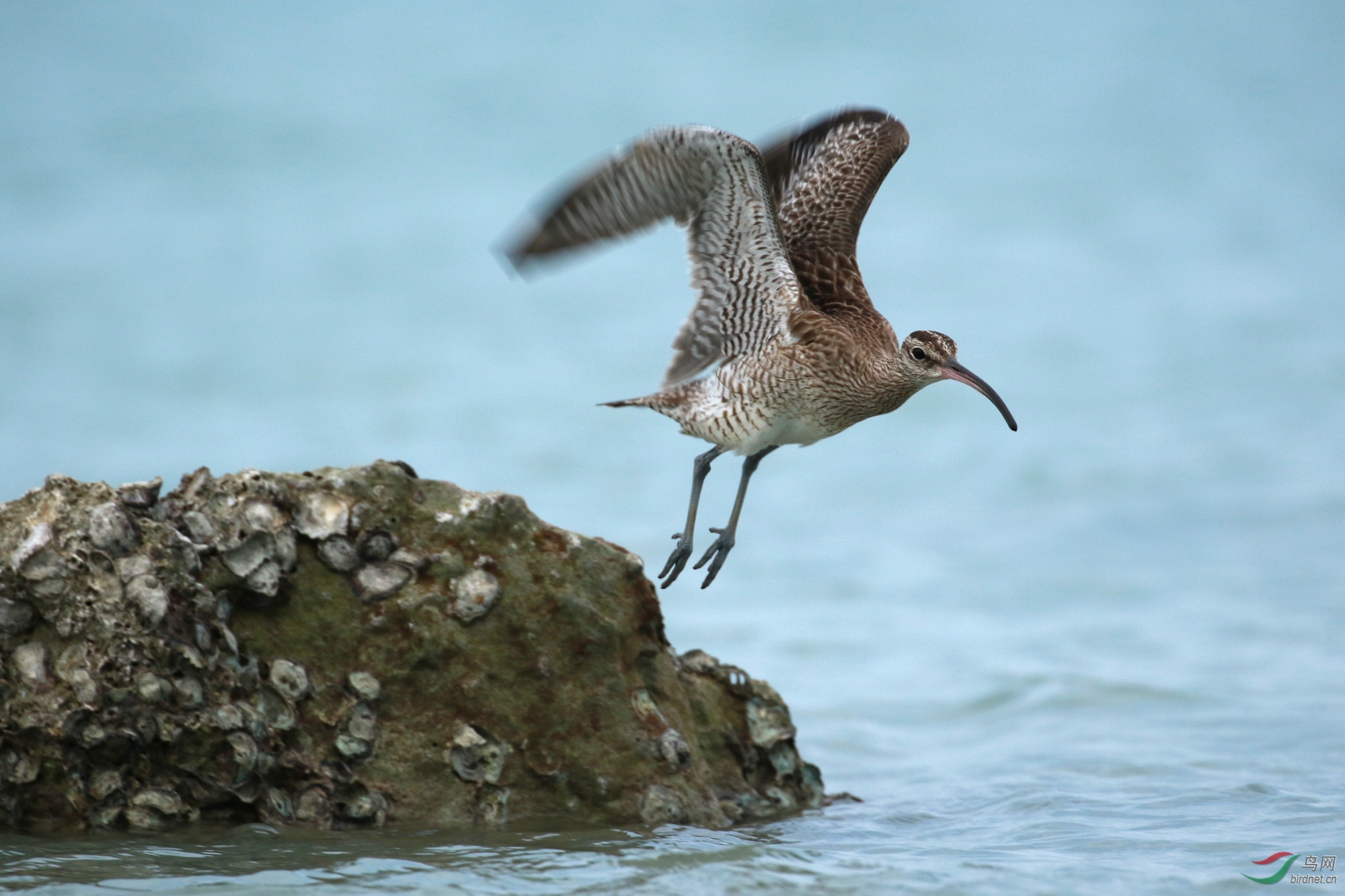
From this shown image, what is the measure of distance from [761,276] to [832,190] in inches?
33.4

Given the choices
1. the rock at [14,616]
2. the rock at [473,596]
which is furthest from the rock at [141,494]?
the rock at [473,596]

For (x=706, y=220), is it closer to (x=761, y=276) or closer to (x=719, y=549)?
(x=761, y=276)

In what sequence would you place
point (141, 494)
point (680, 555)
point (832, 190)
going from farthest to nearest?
1. point (832, 190)
2. point (680, 555)
3. point (141, 494)

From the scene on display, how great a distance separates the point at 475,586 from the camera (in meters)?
5.11

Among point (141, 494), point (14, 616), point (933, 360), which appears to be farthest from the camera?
point (933, 360)

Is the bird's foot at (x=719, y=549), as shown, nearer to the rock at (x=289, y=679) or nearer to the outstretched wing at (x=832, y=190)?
the outstretched wing at (x=832, y=190)

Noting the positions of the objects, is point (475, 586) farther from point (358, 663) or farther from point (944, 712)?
point (944, 712)

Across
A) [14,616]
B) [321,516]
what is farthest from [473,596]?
[14,616]

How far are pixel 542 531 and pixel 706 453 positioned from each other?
2325 millimetres

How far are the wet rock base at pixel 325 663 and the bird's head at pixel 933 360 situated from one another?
209 centimetres

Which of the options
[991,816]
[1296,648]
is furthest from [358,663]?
[1296,648]

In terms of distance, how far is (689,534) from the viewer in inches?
279

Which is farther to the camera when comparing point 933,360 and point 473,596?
point 933,360

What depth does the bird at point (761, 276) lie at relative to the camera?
6.26 metres
